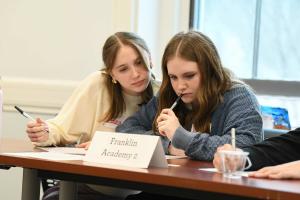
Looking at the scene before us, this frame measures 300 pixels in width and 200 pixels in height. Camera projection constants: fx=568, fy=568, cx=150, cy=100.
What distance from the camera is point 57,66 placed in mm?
3242

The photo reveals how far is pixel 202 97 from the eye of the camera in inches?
78.7

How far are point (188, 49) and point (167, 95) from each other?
0.68 feet

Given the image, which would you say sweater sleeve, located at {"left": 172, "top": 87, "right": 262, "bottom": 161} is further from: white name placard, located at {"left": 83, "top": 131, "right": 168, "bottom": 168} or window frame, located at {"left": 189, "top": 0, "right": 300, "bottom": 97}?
window frame, located at {"left": 189, "top": 0, "right": 300, "bottom": 97}

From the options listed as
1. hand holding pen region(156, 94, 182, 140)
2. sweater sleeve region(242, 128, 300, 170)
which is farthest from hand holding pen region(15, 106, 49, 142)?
sweater sleeve region(242, 128, 300, 170)

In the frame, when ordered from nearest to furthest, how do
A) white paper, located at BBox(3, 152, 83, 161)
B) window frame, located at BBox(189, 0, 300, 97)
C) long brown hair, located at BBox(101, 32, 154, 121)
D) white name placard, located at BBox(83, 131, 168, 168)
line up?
white name placard, located at BBox(83, 131, 168, 168), white paper, located at BBox(3, 152, 83, 161), long brown hair, located at BBox(101, 32, 154, 121), window frame, located at BBox(189, 0, 300, 97)

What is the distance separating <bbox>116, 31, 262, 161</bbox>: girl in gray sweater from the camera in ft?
6.22

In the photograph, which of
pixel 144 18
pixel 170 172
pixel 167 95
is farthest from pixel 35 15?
pixel 170 172

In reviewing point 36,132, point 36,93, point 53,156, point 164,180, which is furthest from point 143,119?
point 36,93

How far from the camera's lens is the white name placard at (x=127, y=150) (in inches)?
59.2

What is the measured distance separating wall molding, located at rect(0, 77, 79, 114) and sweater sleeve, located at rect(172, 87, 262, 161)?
1.34 meters

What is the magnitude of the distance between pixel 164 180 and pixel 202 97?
0.74 m

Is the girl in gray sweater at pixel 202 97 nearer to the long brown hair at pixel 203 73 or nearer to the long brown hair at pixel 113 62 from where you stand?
the long brown hair at pixel 203 73

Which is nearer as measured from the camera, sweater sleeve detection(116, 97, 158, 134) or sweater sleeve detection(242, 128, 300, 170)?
sweater sleeve detection(242, 128, 300, 170)

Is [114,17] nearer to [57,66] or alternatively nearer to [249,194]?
[57,66]
